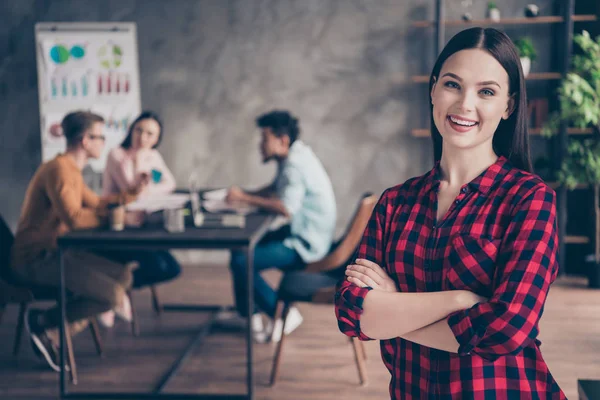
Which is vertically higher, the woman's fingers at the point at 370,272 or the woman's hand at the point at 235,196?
the woman's fingers at the point at 370,272

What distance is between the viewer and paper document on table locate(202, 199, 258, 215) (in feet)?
12.7

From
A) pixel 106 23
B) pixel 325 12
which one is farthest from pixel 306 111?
pixel 106 23

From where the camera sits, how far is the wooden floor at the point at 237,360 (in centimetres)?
304

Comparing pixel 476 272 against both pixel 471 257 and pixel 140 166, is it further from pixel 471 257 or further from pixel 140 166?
pixel 140 166

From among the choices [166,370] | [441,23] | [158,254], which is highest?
[441,23]

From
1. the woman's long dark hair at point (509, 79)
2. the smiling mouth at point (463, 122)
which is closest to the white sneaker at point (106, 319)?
the woman's long dark hair at point (509, 79)

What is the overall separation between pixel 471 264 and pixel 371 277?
0.20 meters

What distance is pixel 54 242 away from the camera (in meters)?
3.33

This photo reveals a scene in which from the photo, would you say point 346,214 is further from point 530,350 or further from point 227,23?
→ point 530,350

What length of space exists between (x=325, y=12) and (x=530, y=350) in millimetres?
4760

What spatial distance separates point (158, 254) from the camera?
4.16m

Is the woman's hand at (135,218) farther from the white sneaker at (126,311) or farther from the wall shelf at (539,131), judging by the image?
the wall shelf at (539,131)

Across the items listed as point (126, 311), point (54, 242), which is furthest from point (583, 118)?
point (54, 242)

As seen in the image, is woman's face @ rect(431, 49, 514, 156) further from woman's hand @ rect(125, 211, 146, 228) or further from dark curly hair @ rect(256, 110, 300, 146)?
dark curly hair @ rect(256, 110, 300, 146)
